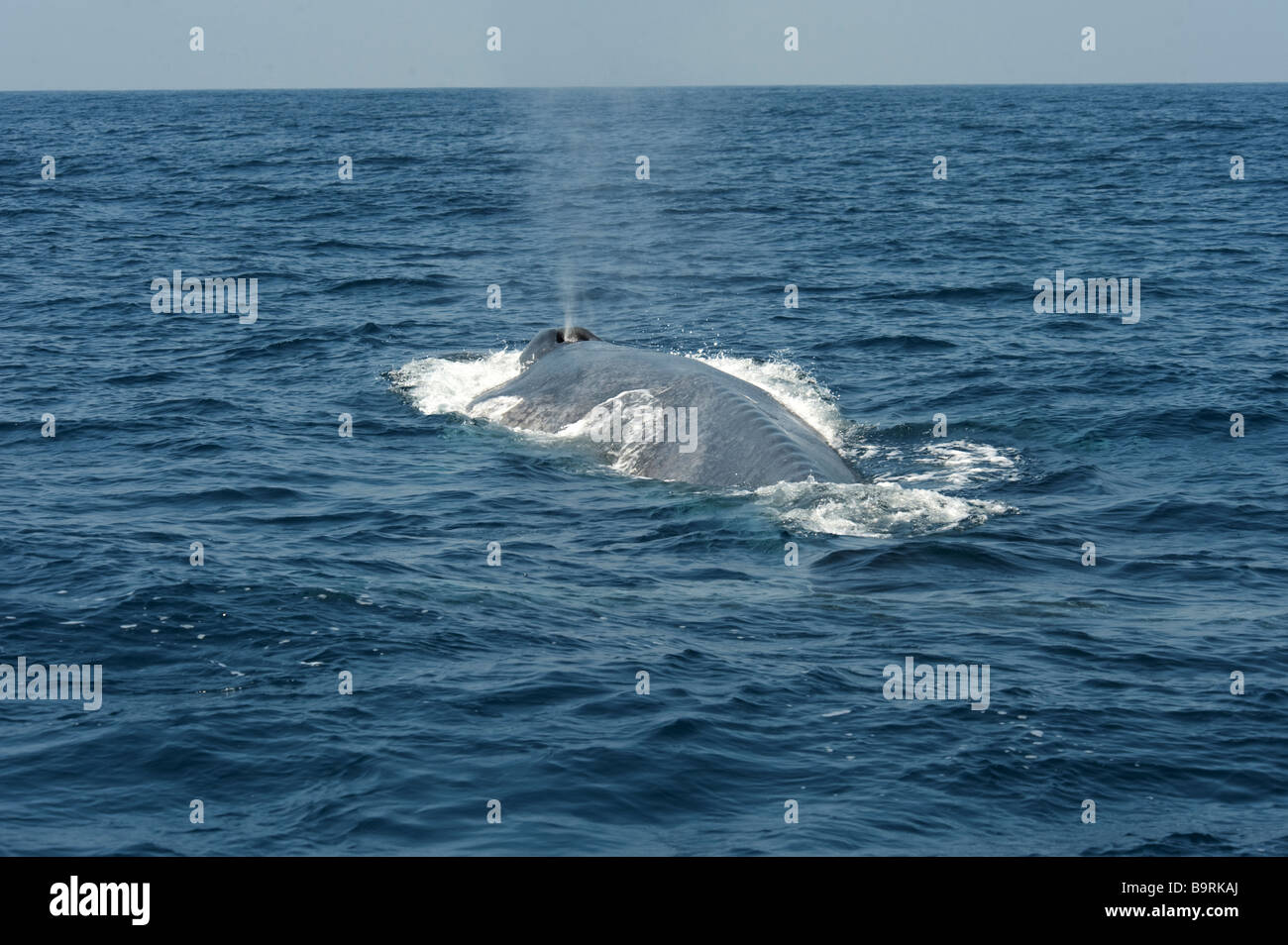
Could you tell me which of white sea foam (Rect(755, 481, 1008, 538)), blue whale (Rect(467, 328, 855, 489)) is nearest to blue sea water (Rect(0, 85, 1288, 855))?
white sea foam (Rect(755, 481, 1008, 538))

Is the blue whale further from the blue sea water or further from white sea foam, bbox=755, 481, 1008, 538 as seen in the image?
the blue sea water

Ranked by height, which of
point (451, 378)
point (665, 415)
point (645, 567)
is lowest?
point (645, 567)

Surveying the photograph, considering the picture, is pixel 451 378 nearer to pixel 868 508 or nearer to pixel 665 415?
pixel 665 415

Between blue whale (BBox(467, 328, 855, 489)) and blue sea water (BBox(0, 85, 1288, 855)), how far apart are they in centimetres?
58

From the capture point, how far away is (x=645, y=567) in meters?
16.3

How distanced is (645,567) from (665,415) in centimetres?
514

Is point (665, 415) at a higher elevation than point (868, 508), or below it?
higher

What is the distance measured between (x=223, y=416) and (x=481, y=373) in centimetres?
507

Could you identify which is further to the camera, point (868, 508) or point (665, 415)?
point (665, 415)

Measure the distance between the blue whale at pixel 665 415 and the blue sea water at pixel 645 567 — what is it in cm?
58

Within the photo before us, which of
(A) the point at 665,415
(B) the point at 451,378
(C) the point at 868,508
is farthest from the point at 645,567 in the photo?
(B) the point at 451,378

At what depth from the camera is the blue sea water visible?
10.8m

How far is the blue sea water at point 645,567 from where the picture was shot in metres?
10.8

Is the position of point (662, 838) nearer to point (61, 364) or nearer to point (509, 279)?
point (61, 364)
